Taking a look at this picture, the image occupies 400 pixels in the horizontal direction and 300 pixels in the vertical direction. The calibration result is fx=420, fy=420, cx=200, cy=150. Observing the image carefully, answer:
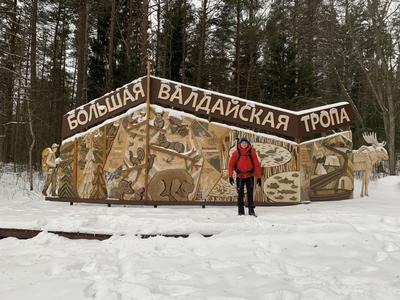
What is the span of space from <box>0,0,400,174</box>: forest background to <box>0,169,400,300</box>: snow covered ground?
12.1 metres

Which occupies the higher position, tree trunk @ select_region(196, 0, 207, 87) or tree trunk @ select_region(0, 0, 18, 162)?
tree trunk @ select_region(196, 0, 207, 87)

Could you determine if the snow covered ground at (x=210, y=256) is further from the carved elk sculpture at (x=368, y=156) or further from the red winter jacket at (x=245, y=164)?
the carved elk sculpture at (x=368, y=156)

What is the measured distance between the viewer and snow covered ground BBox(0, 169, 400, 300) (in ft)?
14.3

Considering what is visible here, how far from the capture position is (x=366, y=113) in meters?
23.8

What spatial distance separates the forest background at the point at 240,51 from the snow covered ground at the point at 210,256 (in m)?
12.1

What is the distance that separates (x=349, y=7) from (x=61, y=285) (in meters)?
21.1

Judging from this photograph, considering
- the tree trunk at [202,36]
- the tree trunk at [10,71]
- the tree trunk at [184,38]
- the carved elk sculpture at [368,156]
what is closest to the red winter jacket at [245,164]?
the carved elk sculpture at [368,156]

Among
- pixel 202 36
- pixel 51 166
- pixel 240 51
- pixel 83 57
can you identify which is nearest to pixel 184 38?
pixel 202 36

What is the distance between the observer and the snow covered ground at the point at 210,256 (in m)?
4.36

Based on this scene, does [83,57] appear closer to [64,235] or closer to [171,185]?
[171,185]

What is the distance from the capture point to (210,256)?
5.85 meters

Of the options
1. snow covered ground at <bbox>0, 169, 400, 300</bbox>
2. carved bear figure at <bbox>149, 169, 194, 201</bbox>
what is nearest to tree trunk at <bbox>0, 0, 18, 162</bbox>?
carved bear figure at <bbox>149, 169, 194, 201</bbox>

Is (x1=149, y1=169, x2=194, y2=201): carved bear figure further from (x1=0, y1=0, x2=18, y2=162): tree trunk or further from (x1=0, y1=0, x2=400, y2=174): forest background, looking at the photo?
(x1=0, y1=0, x2=400, y2=174): forest background

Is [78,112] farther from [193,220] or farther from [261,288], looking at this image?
[261,288]
